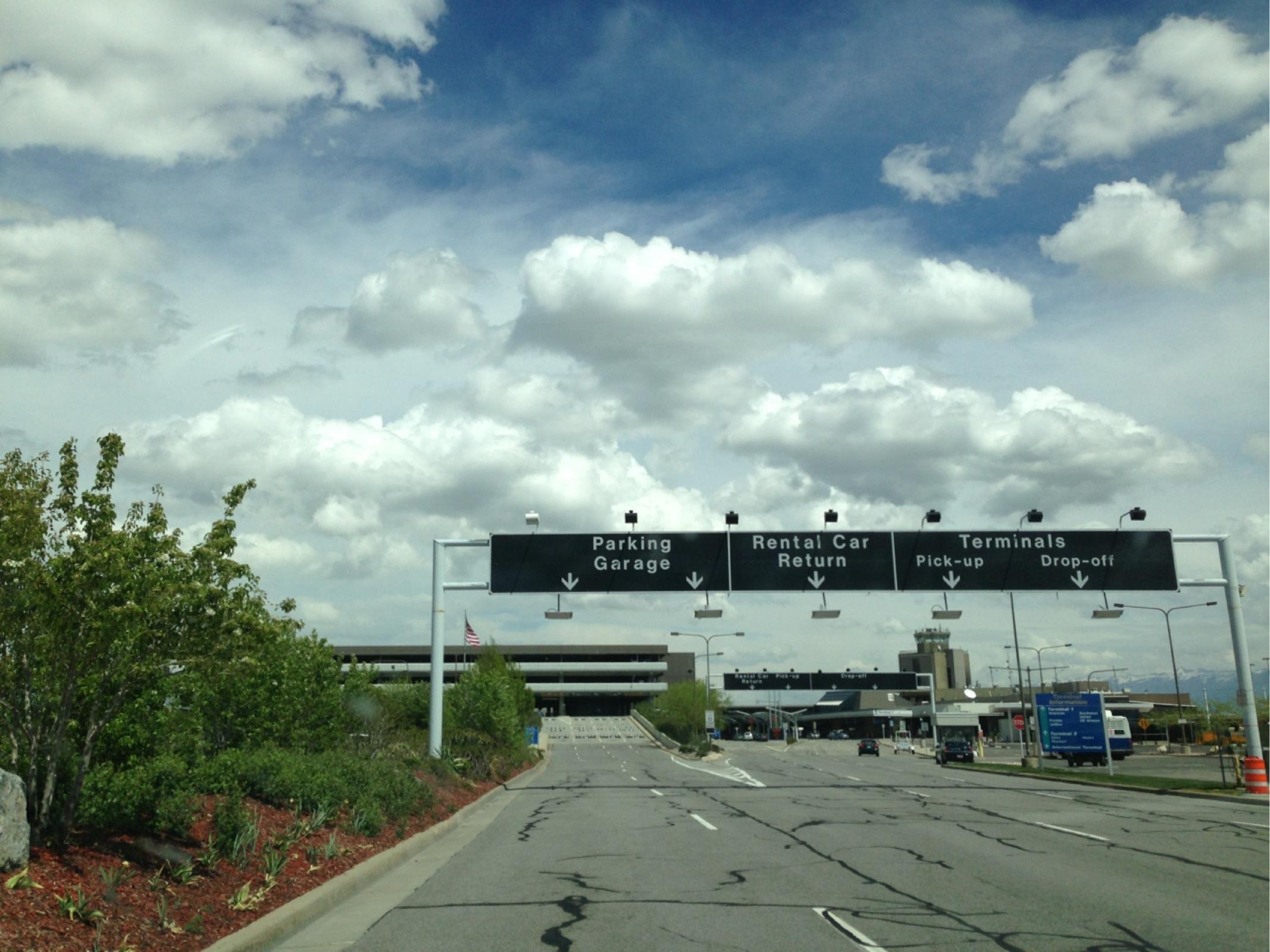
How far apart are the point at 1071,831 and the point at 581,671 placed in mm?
131645

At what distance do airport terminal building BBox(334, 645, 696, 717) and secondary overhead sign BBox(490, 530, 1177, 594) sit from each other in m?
114

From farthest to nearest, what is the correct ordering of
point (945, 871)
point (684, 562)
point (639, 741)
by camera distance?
point (639, 741) → point (684, 562) → point (945, 871)

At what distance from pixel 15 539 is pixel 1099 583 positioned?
2579 centimetres

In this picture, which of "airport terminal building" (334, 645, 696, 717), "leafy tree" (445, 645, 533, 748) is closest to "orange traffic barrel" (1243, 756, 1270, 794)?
"leafy tree" (445, 645, 533, 748)

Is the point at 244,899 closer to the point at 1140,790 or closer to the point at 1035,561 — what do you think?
the point at 1035,561

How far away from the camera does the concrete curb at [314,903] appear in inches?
320

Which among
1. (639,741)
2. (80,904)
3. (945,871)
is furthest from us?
(639,741)

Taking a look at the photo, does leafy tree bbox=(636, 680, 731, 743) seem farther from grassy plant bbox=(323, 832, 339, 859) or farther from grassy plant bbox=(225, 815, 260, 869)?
grassy plant bbox=(225, 815, 260, 869)

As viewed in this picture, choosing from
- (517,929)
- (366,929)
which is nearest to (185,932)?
(366,929)

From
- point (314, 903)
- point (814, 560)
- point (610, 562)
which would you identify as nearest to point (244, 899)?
point (314, 903)

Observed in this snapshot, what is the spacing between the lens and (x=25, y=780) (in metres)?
9.62

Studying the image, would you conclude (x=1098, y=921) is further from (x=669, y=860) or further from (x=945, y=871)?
(x=669, y=860)

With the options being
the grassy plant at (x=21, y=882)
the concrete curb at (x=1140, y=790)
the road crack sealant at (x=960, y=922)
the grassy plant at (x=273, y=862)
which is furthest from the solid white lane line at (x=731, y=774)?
the grassy plant at (x=21, y=882)

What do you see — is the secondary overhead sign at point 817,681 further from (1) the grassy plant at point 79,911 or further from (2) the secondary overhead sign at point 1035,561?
(1) the grassy plant at point 79,911
